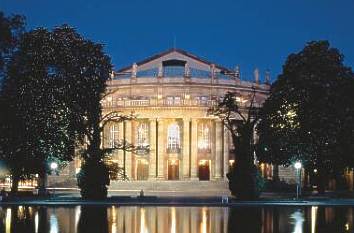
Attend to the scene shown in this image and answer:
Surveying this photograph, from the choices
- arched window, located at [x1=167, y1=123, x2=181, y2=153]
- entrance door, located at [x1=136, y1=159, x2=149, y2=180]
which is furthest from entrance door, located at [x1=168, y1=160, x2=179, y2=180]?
entrance door, located at [x1=136, y1=159, x2=149, y2=180]

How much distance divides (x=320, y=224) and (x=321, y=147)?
33.3 metres

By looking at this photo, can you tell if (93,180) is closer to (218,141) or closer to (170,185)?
(170,185)

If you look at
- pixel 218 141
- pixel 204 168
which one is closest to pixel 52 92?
pixel 218 141

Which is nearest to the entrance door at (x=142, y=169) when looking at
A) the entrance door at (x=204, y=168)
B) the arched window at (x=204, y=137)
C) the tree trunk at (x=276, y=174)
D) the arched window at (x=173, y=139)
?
the arched window at (x=173, y=139)

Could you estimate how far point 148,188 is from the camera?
A: 8912 cm

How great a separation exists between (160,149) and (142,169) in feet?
16.6

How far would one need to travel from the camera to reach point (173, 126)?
4072 inches

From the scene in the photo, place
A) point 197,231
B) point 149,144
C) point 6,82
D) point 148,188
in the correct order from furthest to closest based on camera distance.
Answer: point 149,144
point 148,188
point 6,82
point 197,231

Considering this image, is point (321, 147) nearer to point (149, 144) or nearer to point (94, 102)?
point (94, 102)

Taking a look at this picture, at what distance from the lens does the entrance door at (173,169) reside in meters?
103

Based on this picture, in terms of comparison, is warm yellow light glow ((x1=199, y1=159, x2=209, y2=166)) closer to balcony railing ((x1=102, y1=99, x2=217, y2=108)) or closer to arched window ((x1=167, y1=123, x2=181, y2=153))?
arched window ((x1=167, y1=123, x2=181, y2=153))

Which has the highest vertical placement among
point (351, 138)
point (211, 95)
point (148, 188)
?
point (211, 95)

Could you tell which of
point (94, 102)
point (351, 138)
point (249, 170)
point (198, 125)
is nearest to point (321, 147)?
point (351, 138)

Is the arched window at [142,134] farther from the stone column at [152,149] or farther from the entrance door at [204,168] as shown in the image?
the entrance door at [204,168]
